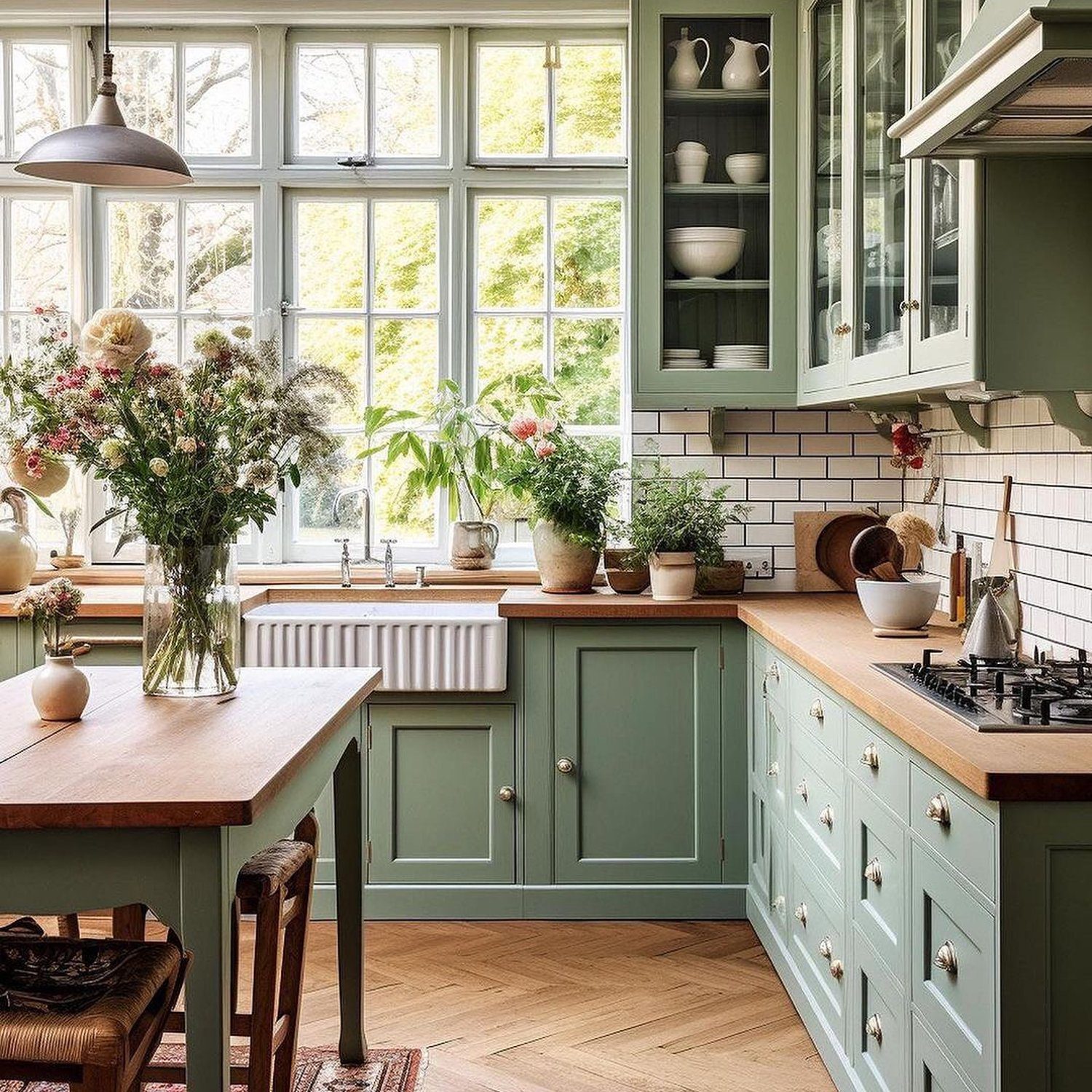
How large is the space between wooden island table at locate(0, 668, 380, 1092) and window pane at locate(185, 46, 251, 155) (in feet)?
9.59

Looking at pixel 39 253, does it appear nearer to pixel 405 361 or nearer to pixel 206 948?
pixel 405 361

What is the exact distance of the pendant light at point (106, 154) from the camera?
2670 millimetres

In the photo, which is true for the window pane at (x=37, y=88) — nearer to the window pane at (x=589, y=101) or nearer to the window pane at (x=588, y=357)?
the window pane at (x=589, y=101)

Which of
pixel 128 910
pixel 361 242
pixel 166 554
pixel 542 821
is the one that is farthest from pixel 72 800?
pixel 361 242

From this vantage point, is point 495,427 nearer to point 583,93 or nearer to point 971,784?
point 583,93

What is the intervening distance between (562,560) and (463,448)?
661mm

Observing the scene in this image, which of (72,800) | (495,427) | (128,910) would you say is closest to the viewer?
(72,800)

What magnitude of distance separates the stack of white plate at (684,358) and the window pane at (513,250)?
682 mm

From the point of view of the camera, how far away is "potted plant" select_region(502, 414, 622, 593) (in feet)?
13.8

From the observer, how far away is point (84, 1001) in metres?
1.96

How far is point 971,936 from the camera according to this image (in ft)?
6.46

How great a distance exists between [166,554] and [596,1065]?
5.07ft

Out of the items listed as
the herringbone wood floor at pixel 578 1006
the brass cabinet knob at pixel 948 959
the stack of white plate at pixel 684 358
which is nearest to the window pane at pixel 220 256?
the stack of white plate at pixel 684 358

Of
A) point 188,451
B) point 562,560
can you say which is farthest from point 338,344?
point 188,451
